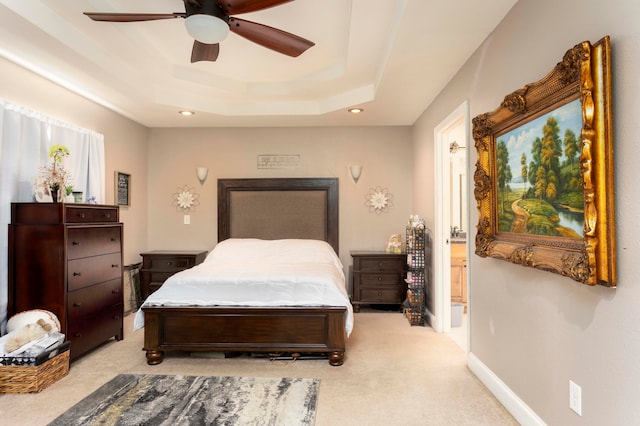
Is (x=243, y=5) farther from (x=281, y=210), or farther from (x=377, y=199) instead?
(x=377, y=199)

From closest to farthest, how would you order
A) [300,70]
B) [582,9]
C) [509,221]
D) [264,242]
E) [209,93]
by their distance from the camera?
1. [582,9]
2. [509,221]
3. [300,70]
4. [209,93]
5. [264,242]

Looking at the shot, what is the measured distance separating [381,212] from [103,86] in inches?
137

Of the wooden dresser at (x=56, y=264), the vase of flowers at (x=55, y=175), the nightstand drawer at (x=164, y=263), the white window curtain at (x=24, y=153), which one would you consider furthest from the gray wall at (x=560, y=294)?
the white window curtain at (x=24, y=153)

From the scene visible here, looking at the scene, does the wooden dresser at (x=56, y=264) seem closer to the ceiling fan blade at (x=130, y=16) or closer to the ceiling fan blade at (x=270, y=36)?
the ceiling fan blade at (x=130, y=16)

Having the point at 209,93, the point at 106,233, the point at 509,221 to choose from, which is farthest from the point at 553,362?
the point at 209,93

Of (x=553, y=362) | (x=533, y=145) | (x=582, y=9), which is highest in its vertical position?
(x=582, y=9)

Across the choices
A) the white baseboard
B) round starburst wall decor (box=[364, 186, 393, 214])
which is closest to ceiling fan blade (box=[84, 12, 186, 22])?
the white baseboard

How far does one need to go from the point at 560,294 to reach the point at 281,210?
3.64 metres

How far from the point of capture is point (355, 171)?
5.08 m

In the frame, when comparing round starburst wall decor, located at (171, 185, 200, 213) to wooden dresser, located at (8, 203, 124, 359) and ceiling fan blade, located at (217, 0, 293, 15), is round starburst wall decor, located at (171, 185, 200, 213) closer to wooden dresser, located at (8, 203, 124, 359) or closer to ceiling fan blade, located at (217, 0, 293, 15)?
wooden dresser, located at (8, 203, 124, 359)

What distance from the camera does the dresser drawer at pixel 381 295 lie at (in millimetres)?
4641

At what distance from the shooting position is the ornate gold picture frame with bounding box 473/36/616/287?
150 centimetres

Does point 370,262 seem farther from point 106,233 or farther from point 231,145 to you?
point 106,233

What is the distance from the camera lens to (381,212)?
5.14 metres
